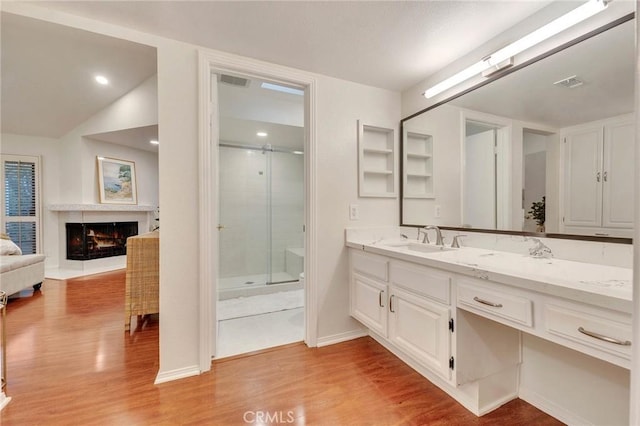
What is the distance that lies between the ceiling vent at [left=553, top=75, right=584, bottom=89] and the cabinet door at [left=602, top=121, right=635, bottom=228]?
28 centimetres

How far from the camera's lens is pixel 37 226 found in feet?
14.6

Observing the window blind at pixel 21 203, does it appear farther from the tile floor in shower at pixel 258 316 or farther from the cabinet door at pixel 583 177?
the cabinet door at pixel 583 177

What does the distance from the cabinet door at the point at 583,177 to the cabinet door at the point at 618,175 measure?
0.02 m

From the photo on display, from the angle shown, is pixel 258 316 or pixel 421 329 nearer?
pixel 421 329

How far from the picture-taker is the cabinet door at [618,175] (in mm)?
1188

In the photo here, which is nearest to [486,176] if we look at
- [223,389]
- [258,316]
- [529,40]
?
[529,40]

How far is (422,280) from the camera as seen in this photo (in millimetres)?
1621

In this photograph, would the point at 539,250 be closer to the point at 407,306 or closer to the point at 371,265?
the point at 407,306

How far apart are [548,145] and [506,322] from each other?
3.42 feet

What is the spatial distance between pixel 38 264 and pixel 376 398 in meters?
4.44

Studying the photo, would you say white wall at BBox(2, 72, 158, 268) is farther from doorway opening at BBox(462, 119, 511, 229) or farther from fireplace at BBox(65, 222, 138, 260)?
doorway opening at BBox(462, 119, 511, 229)

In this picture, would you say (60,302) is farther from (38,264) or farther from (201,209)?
(201,209)

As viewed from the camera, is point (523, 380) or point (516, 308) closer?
point (516, 308)

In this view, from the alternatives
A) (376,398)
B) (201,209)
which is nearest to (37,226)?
(201,209)
